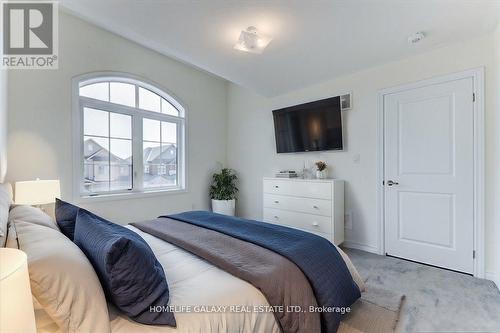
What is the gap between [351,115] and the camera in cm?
324

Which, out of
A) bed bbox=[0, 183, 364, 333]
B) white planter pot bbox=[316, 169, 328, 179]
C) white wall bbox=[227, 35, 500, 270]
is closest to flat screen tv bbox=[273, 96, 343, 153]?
white wall bbox=[227, 35, 500, 270]

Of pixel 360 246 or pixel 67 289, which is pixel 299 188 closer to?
pixel 360 246

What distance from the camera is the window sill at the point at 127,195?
9.93ft

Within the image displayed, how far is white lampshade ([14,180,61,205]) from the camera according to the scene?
2.20 m

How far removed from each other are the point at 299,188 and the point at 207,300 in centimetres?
245

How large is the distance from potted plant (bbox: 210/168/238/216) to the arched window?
0.64 m

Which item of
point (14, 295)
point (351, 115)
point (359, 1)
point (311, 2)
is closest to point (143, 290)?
point (14, 295)

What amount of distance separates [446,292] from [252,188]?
3.03 meters

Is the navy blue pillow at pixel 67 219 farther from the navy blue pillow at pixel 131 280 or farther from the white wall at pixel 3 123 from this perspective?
the white wall at pixel 3 123

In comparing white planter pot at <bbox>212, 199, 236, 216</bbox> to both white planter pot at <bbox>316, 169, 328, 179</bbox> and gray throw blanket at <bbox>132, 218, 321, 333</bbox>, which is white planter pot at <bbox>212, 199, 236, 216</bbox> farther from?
gray throw blanket at <bbox>132, 218, 321, 333</bbox>

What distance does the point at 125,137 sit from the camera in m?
3.53

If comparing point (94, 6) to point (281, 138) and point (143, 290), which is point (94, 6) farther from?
point (281, 138)

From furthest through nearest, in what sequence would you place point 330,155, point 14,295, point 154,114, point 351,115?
point 154,114 → point 330,155 → point 351,115 → point 14,295

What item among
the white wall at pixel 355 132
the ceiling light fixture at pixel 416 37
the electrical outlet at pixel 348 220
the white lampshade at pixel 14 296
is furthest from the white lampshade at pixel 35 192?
the ceiling light fixture at pixel 416 37
